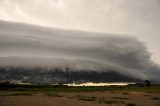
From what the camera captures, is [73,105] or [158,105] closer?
[73,105]

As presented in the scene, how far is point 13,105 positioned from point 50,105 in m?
6.66

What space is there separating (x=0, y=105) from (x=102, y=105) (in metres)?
18.8

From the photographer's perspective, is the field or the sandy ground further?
the field

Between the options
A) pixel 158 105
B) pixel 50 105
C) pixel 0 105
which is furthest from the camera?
pixel 158 105

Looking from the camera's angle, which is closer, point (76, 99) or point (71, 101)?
point (71, 101)

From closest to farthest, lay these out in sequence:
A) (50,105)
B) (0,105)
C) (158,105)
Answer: (0,105)
(50,105)
(158,105)

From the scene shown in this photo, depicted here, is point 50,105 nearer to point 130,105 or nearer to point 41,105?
point 41,105

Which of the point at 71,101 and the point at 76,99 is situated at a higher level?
the point at 76,99

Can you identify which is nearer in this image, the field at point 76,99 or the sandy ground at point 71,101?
→ the sandy ground at point 71,101

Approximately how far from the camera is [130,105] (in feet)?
176

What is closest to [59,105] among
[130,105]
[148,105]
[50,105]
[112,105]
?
[50,105]

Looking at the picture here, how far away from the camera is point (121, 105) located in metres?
53.2

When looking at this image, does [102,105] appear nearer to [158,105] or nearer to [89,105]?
[89,105]

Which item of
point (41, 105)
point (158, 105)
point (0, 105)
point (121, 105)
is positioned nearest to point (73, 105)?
point (41, 105)
